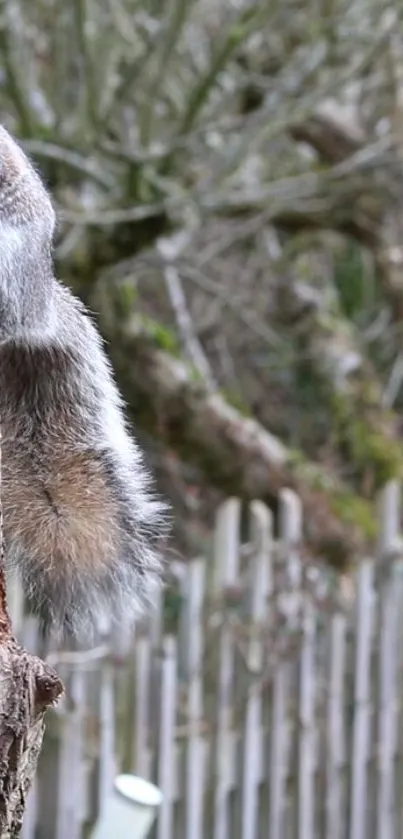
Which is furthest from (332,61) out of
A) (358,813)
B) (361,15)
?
(358,813)

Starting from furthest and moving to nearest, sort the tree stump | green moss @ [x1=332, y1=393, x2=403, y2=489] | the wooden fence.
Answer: green moss @ [x1=332, y1=393, x2=403, y2=489]
the wooden fence
the tree stump

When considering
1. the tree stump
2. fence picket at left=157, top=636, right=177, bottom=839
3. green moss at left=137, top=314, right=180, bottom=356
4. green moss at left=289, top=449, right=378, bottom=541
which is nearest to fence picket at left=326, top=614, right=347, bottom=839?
fence picket at left=157, top=636, right=177, bottom=839

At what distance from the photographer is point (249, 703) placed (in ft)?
9.45

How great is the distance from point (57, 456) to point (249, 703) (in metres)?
1.32

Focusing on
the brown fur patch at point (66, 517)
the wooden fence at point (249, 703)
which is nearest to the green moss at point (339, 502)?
the wooden fence at point (249, 703)

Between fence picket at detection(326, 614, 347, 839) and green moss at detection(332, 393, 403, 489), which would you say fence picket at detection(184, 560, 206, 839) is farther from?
green moss at detection(332, 393, 403, 489)

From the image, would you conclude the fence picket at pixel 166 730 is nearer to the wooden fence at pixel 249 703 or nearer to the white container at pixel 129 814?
the wooden fence at pixel 249 703

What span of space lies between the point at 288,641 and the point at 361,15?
174 cm

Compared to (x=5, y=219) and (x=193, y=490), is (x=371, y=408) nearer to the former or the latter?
(x=193, y=490)

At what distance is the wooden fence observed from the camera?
264 centimetres

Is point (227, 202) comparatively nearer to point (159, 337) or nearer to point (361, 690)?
point (159, 337)

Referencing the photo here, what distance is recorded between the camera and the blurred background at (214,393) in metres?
2.80

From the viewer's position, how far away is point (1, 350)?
1798 millimetres

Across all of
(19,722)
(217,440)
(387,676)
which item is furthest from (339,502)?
(19,722)
